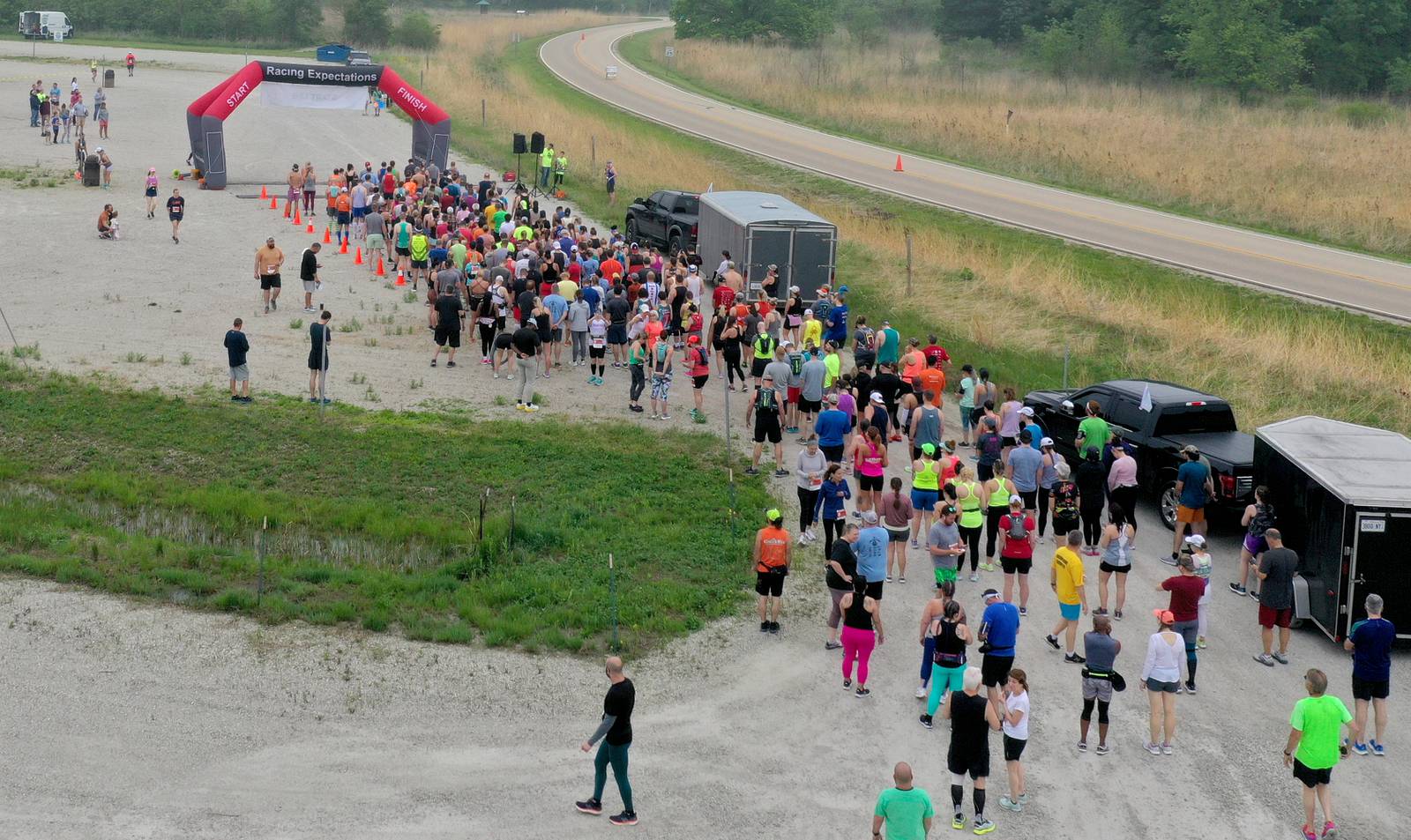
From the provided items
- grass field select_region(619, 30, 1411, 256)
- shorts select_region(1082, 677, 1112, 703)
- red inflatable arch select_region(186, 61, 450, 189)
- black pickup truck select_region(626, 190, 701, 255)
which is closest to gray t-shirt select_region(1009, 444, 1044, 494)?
shorts select_region(1082, 677, 1112, 703)

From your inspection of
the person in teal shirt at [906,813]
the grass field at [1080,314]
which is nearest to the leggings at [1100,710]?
the person in teal shirt at [906,813]

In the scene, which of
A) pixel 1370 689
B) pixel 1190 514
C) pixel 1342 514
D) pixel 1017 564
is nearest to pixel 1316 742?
pixel 1370 689

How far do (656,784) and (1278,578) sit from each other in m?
7.26

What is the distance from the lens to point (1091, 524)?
18266 millimetres

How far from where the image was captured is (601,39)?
107688 mm

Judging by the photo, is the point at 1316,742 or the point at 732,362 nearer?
the point at 1316,742

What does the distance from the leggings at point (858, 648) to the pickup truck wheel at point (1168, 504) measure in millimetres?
6395

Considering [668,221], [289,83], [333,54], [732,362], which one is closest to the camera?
[732,362]

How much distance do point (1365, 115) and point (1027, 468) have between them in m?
46.2

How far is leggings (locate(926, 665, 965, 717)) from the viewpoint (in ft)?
45.1

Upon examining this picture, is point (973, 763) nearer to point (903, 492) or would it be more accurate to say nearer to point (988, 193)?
point (903, 492)

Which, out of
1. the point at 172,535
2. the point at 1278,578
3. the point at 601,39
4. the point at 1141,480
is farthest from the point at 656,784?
the point at 601,39

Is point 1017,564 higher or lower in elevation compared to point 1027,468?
lower

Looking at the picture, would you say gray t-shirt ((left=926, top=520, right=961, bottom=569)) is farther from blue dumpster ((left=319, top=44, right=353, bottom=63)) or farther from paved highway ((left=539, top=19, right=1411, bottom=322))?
blue dumpster ((left=319, top=44, right=353, bottom=63))
